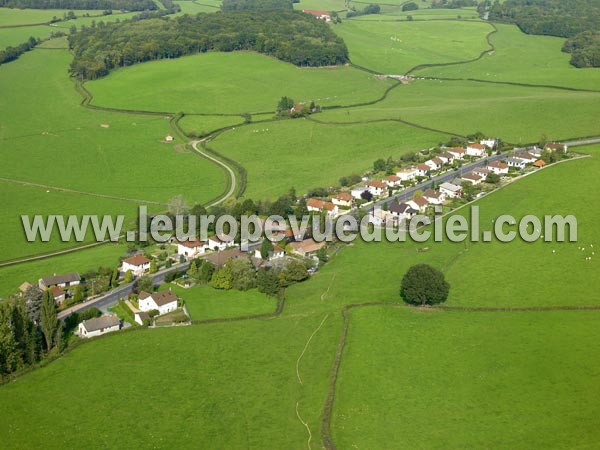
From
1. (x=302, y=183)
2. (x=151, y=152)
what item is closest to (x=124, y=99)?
(x=151, y=152)

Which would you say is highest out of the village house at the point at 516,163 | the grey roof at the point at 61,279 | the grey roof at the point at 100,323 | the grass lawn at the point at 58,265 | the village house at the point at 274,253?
the village house at the point at 516,163

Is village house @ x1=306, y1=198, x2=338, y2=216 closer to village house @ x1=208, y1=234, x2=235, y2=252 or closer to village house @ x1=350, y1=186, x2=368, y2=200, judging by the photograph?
village house @ x1=350, y1=186, x2=368, y2=200

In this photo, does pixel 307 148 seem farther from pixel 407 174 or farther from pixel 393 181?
pixel 393 181

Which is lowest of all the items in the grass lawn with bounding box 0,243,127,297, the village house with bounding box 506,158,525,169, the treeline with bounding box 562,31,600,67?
the grass lawn with bounding box 0,243,127,297

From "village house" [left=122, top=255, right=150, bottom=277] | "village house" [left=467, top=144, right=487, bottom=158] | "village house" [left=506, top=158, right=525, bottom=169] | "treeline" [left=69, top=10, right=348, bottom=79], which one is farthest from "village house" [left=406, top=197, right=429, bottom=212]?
"treeline" [left=69, top=10, right=348, bottom=79]

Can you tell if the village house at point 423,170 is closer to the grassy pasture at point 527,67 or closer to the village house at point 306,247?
the village house at point 306,247

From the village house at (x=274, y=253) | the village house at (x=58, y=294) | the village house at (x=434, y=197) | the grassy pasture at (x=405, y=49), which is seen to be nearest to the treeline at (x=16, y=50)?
the grassy pasture at (x=405, y=49)

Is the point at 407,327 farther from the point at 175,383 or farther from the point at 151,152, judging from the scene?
the point at 151,152
